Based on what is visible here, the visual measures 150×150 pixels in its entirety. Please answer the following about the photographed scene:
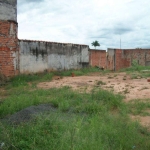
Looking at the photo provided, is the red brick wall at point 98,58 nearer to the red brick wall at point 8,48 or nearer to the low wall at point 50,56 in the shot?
the low wall at point 50,56

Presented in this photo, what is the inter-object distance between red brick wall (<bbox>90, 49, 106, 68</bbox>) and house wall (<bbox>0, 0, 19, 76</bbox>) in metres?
7.84

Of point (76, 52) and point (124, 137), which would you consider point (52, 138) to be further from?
point (76, 52)

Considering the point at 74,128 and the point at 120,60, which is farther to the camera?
the point at 120,60

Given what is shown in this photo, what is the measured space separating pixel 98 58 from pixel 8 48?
9309 millimetres

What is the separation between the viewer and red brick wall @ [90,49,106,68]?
660 inches

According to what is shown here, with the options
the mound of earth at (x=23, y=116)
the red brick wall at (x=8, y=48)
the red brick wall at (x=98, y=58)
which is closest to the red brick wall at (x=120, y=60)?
the red brick wall at (x=98, y=58)

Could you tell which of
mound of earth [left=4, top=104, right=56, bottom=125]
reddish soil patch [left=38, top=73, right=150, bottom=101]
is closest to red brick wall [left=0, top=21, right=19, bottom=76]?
reddish soil patch [left=38, top=73, right=150, bottom=101]

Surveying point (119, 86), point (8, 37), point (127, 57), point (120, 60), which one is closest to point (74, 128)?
point (119, 86)

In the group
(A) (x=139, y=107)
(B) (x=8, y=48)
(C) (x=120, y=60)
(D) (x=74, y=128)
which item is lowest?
(A) (x=139, y=107)

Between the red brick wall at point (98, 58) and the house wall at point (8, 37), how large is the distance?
309 inches

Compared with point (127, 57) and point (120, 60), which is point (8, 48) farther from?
point (127, 57)

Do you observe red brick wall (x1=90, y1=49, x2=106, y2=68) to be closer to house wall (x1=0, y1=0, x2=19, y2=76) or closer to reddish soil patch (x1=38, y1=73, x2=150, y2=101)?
reddish soil patch (x1=38, y1=73, x2=150, y2=101)

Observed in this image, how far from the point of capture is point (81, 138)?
8.74 ft

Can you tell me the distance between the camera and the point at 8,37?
955 cm
